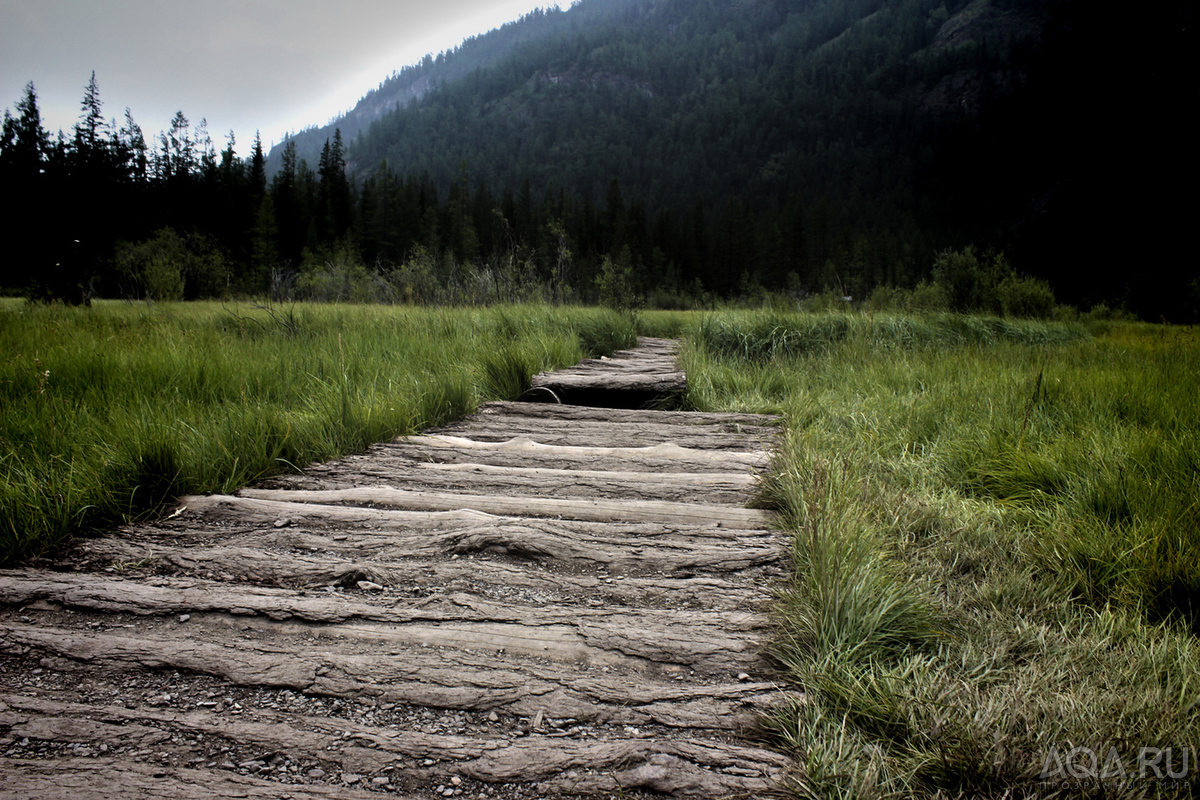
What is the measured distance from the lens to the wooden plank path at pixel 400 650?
87 centimetres

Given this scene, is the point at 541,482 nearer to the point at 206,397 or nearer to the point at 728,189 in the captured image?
the point at 206,397

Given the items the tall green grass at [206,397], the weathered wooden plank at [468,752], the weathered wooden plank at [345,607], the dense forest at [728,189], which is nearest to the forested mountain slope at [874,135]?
the dense forest at [728,189]

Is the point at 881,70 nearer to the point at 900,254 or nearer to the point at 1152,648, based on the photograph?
the point at 900,254

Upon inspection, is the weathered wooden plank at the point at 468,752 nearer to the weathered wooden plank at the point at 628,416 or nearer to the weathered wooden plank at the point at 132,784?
the weathered wooden plank at the point at 132,784

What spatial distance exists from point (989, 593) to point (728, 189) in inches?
4473

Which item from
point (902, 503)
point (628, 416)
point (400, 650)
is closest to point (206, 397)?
point (628, 416)

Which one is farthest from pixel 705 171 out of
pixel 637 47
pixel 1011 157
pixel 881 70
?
pixel 637 47

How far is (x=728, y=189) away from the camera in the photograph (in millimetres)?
104375

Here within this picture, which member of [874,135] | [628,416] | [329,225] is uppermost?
[874,135]

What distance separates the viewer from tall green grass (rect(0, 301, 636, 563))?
5.83 feet

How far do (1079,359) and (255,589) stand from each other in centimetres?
739

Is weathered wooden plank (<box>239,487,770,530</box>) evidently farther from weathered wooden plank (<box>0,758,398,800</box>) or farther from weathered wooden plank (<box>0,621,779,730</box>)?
weathered wooden plank (<box>0,758,398,800</box>)

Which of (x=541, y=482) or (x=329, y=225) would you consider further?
(x=329, y=225)

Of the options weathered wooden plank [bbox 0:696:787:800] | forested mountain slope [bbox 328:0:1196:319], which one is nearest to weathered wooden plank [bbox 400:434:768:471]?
weathered wooden plank [bbox 0:696:787:800]
